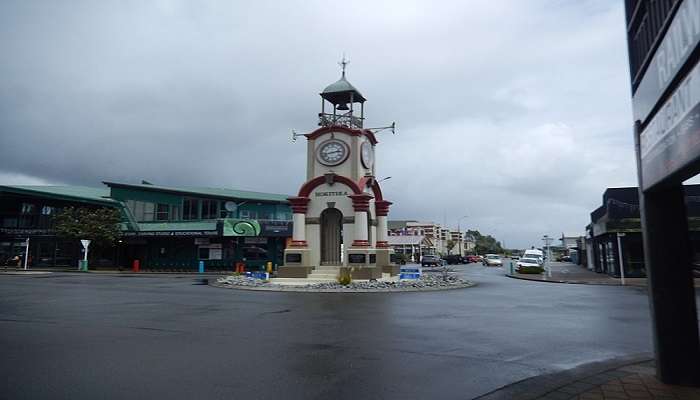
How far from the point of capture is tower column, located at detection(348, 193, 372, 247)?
25688 mm

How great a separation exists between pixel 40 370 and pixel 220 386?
2.67 m

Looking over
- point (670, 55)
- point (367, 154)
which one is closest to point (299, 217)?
point (367, 154)

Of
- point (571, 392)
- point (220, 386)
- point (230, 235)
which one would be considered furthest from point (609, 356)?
point (230, 235)

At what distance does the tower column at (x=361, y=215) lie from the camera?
25688mm

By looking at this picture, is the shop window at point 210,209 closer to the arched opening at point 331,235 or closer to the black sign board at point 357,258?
the arched opening at point 331,235

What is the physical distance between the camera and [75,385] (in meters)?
5.76

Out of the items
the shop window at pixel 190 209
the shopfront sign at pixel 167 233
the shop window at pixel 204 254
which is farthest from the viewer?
the shop window at pixel 190 209

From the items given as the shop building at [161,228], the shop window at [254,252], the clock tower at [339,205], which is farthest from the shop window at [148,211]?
the clock tower at [339,205]

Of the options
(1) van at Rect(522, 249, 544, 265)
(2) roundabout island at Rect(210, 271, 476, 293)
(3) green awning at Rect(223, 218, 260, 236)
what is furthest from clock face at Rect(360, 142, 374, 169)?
(1) van at Rect(522, 249, 544, 265)

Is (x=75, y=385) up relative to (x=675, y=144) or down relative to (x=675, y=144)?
down

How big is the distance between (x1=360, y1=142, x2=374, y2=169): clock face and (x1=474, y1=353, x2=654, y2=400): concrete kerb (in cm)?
2149

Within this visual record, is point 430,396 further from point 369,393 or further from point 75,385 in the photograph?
point 75,385

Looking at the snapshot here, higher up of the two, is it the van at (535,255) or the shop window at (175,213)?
the shop window at (175,213)

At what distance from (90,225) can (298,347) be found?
41295 mm
